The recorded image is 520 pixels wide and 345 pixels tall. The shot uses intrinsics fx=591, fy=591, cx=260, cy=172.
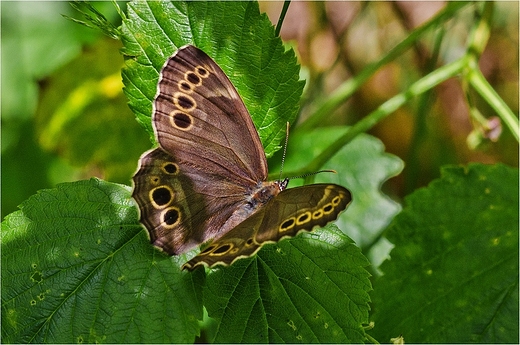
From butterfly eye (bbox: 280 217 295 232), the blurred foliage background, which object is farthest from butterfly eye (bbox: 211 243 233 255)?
the blurred foliage background

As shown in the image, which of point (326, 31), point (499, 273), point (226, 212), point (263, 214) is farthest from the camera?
point (326, 31)

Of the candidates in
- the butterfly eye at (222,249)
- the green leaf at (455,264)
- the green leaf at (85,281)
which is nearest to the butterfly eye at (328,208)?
the butterfly eye at (222,249)

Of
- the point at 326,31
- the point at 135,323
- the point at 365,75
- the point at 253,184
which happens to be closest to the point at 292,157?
the point at 365,75

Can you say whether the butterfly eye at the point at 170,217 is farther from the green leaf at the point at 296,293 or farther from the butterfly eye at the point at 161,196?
the green leaf at the point at 296,293

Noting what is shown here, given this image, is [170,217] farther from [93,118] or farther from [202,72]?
[93,118]

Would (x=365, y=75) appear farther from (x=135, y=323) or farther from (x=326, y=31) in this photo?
(x=326, y=31)

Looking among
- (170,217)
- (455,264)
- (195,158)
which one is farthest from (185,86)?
(455,264)

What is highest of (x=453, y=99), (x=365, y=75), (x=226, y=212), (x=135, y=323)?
(x=453, y=99)
